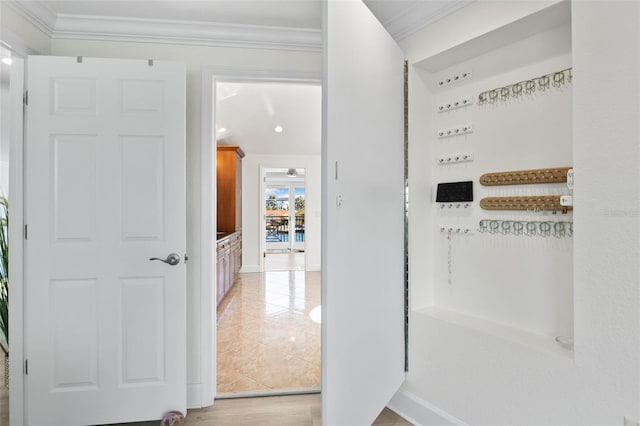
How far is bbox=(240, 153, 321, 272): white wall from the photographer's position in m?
6.88

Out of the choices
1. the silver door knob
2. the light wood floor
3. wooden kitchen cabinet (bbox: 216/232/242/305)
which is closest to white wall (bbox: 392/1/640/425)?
the light wood floor

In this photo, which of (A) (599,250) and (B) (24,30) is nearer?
(A) (599,250)

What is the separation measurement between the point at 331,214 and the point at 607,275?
1047 millimetres

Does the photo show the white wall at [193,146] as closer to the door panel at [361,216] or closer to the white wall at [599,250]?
the door panel at [361,216]

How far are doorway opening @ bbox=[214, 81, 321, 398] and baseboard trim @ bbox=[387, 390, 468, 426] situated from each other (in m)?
0.56

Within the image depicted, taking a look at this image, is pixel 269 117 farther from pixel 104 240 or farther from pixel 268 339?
pixel 104 240

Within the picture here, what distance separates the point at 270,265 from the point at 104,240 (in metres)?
5.76

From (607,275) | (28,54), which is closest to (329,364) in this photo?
(607,275)

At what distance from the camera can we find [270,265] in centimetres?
758

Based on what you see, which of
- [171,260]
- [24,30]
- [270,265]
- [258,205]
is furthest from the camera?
[270,265]

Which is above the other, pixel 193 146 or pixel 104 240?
pixel 193 146

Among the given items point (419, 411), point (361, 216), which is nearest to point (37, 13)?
point (361, 216)

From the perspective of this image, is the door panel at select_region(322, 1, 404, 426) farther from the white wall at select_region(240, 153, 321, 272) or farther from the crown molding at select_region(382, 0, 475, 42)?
the white wall at select_region(240, 153, 321, 272)

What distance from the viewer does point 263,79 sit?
2.26m
